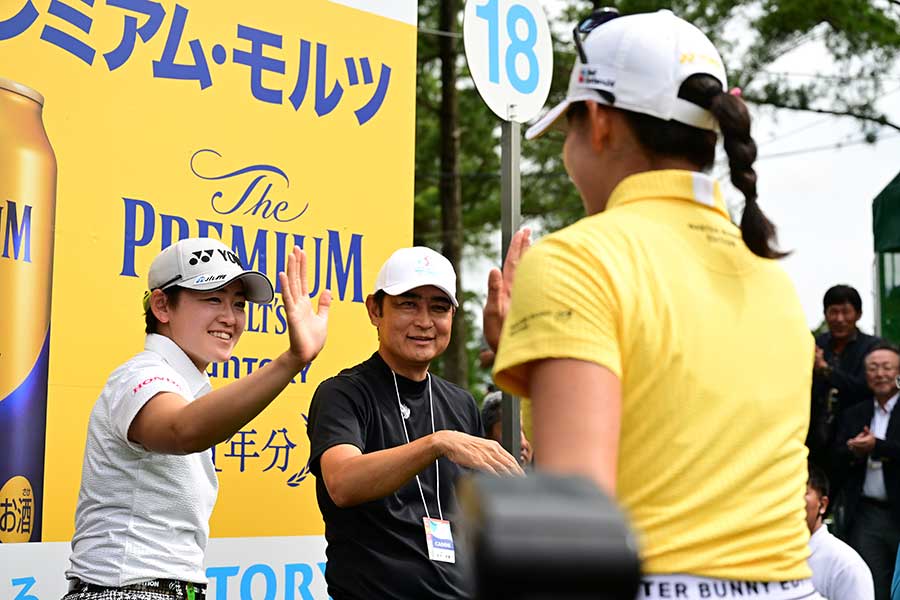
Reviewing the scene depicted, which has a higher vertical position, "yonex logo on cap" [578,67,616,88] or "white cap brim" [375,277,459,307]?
"yonex logo on cap" [578,67,616,88]

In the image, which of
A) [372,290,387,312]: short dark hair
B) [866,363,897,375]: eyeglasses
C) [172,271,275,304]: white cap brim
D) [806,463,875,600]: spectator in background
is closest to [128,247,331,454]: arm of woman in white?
[172,271,275,304]: white cap brim

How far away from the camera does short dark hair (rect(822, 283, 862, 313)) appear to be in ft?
22.1

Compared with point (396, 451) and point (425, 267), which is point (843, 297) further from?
point (396, 451)

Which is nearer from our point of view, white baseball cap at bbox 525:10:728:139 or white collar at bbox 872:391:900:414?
white baseball cap at bbox 525:10:728:139

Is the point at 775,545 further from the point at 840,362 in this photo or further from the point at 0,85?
the point at 840,362

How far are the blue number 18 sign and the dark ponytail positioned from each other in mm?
2165

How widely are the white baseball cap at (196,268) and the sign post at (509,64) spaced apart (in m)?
0.91

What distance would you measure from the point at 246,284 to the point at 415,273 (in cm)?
60

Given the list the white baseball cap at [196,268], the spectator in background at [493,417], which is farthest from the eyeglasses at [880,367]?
the white baseball cap at [196,268]

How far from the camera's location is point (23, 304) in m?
3.61

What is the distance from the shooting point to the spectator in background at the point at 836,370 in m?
6.37

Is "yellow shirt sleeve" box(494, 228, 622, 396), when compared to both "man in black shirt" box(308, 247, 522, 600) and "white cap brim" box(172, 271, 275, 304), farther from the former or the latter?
"white cap brim" box(172, 271, 275, 304)

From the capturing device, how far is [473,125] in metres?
16.6

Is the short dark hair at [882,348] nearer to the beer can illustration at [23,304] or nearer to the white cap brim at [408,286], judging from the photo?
the white cap brim at [408,286]
